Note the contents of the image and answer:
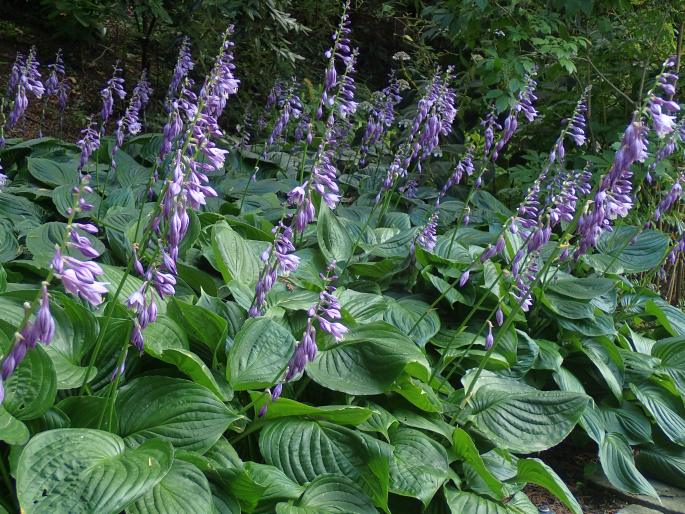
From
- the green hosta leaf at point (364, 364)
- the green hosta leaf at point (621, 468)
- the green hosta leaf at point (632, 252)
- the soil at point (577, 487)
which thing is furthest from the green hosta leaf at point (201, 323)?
the green hosta leaf at point (632, 252)

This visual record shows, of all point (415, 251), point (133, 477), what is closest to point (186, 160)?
point (133, 477)

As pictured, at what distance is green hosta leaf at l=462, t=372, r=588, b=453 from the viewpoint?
3.46 m

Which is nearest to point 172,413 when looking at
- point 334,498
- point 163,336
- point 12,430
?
point 163,336

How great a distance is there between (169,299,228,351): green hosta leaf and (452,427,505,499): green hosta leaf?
1101mm

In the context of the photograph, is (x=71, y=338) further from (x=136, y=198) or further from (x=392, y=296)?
(x=136, y=198)

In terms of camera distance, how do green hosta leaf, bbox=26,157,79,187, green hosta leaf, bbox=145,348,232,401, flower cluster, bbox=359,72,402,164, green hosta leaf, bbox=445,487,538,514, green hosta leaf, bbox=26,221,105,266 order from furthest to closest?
flower cluster, bbox=359,72,402,164
green hosta leaf, bbox=26,157,79,187
green hosta leaf, bbox=26,221,105,266
green hosta leaf, bbox=445,487,538,514
green hosta leaf, bbox=145,348,232,401

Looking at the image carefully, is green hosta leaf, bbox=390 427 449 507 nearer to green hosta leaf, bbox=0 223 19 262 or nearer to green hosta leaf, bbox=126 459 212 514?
green hosta leaf, bbox=126 459 212 514

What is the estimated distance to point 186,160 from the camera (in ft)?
7.88

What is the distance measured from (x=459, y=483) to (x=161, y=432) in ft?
4.42

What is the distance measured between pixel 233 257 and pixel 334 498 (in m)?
1.54

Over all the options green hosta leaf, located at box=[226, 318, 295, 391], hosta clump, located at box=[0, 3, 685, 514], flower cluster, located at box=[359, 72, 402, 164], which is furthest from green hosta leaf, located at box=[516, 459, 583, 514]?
flower cluster, located at box=[359, 72, 402, 164]

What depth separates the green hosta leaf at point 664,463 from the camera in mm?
4445

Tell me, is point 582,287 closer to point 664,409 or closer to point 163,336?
point 664,409

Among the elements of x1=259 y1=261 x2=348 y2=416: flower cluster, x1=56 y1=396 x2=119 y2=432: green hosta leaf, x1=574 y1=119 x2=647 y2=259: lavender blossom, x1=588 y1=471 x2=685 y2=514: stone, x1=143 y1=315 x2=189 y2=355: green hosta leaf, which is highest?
x1=574 y1=119 x2=647 y2=259: lavender blossom
